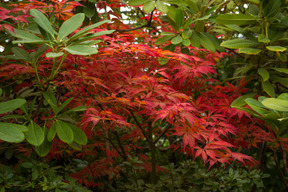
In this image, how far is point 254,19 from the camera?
153 cm

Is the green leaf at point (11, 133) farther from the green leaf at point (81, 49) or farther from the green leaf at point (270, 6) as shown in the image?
the green leaf at point (270, 6)

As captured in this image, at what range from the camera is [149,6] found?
1.50 meters

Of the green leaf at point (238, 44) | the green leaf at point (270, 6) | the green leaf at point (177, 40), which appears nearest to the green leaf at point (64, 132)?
the green leaf at point (177, 40)

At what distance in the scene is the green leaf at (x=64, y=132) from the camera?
118cm

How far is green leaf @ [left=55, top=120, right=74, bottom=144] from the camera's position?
118 cm

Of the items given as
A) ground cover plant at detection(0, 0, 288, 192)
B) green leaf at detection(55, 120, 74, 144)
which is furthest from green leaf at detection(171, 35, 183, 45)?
green leaf at detection(55, 120, 74, 144)

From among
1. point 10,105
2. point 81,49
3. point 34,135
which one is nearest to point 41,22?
point 81,49

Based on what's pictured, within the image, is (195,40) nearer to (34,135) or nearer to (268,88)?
(268,88)

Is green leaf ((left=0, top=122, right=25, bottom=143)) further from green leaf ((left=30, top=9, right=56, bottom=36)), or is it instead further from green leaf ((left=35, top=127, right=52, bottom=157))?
green leaf ((left=30, top=9, right=56, bottom=36))

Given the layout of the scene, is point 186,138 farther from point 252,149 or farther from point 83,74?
point 252,149

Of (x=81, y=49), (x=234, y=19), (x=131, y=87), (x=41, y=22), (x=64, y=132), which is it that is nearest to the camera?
(x=81, y=49)

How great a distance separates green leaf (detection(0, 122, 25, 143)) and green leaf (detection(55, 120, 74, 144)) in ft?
0.60

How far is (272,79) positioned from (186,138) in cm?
74

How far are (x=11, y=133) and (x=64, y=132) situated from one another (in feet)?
0.75
